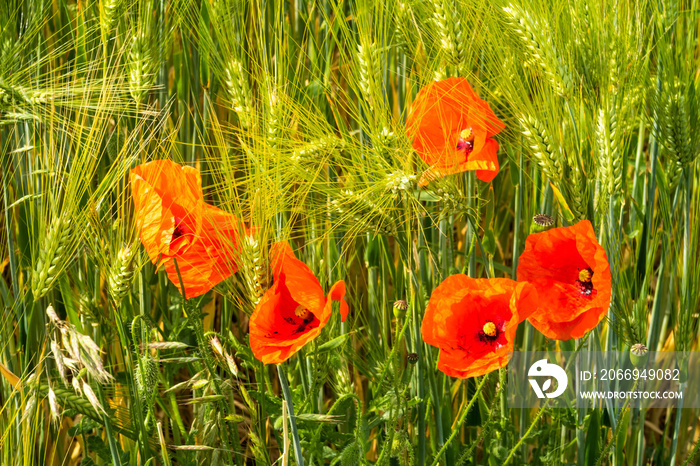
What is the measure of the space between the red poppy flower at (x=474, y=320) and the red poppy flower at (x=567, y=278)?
1.6 inches

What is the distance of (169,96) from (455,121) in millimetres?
449

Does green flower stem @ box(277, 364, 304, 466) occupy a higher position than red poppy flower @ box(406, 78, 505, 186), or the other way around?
red poppy flower @ box(406, 78, 505, 186)

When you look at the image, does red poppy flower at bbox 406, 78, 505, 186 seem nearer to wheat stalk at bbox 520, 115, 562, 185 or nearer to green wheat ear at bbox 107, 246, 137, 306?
wheat stalk at bbox 520, 115, 562, 185

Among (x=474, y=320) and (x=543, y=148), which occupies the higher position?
(x=543, y=148)

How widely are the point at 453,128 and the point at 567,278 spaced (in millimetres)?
209

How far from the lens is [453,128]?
0.80 metres

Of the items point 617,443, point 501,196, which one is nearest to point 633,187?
point 501,196

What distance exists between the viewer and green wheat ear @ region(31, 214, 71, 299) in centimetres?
66

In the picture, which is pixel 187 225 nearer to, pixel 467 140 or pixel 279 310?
pixel 279 310

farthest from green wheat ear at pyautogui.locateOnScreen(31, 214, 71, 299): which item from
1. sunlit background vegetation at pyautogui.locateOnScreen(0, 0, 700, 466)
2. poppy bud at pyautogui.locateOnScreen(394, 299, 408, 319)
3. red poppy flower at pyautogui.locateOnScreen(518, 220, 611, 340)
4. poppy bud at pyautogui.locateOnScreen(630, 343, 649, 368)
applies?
poppy bud at pyautogui.locateOnScreen(630, 343, 649, 368)

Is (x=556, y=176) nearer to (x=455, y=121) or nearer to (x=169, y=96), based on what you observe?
(x=455, y=121)

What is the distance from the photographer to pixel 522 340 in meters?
1.00

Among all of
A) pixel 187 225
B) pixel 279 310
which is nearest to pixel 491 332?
pixel 279 310

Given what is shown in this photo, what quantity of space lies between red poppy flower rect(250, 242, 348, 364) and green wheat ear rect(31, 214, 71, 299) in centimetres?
20
